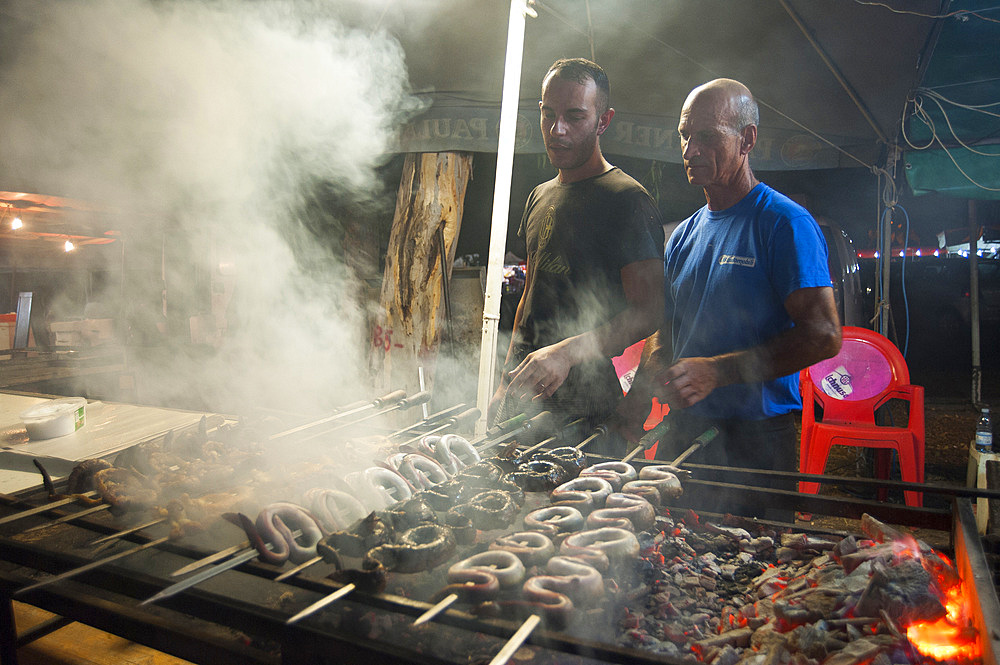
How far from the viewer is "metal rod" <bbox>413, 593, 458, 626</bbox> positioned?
4.46ft

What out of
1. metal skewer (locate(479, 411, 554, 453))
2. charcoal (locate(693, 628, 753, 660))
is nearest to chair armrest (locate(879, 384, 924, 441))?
metal skewer (locate(479, 411, 554, 453))

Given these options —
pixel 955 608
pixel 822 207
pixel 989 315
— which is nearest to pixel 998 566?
pixel 955 608

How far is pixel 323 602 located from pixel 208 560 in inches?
18.8

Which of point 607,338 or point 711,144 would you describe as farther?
point 607,338

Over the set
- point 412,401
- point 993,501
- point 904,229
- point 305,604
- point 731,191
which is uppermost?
point 904,229

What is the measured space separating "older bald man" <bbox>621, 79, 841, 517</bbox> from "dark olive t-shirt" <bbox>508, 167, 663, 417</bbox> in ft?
1.19

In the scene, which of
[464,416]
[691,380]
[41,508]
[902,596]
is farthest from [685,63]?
[41,508]

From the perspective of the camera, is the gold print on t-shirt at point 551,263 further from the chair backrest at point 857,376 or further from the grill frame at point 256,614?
the chair backrest at point 857,376

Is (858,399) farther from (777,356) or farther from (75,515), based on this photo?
(75,515)

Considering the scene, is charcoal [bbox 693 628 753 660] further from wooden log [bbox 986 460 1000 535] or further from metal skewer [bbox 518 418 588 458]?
wooden log [bbox 986 460 1000 535]

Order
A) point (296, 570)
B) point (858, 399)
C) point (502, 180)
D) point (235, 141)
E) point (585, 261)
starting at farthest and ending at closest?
A: point (235, 141) < point (858, 399) < point (502, 180) < point (585, 261) < point (296, 570)

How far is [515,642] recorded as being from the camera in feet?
4.17

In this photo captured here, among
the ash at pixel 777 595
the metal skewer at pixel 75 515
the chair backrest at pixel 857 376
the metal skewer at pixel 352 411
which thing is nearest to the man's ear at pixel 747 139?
the ash at pixel 777 595

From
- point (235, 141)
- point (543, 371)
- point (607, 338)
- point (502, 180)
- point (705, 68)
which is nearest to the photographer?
point (543, 371)
